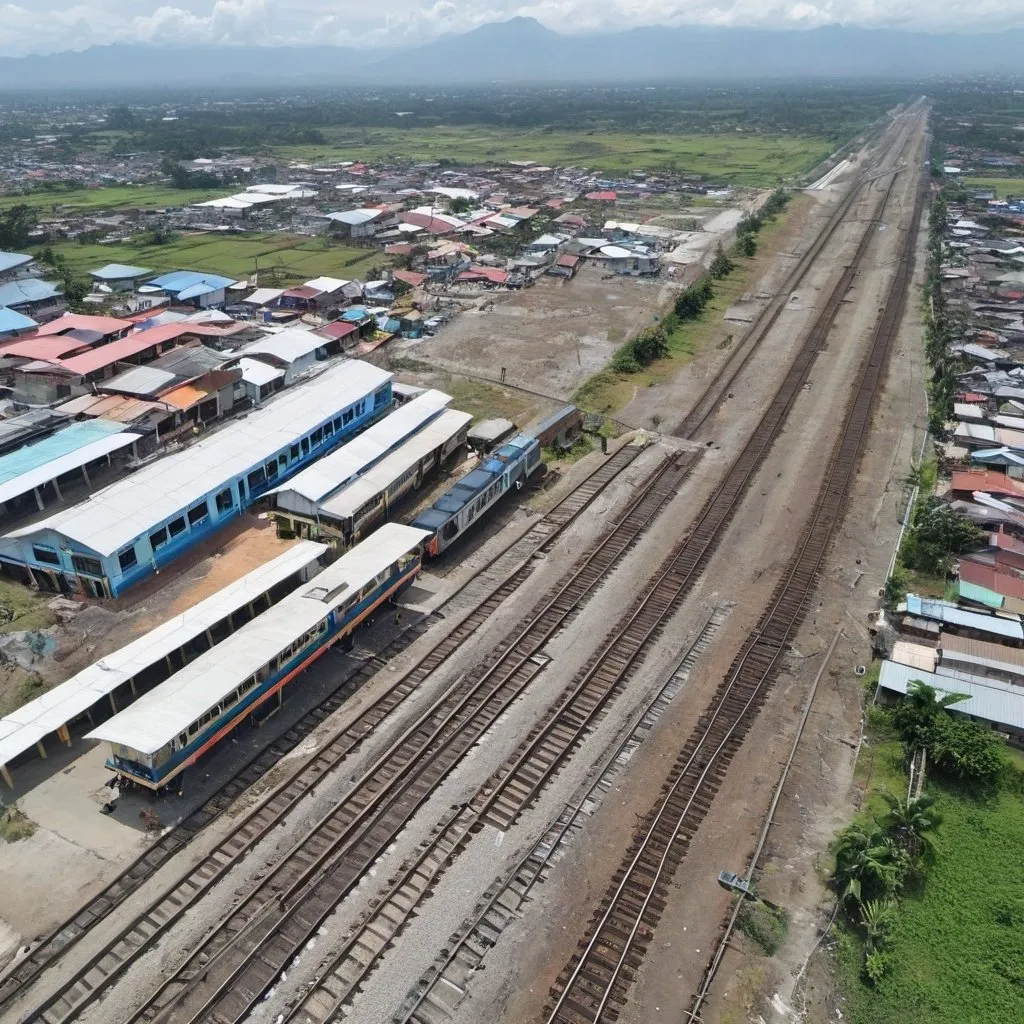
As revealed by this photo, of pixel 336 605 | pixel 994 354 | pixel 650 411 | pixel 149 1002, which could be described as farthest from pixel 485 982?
pixel 994 354

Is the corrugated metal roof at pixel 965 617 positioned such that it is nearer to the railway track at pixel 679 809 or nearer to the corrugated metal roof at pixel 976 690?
the corrugated metal roof at pixel 976 690

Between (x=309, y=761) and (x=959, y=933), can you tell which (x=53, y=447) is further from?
(x=959, y=933)

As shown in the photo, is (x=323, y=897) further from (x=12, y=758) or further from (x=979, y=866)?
(x=979, y=866)

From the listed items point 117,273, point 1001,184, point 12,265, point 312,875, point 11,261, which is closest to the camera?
point 312,875

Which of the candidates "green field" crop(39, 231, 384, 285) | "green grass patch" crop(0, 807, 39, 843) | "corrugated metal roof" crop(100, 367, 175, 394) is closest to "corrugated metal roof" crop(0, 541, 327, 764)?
"green grass patch" crop(0, 807, 39, 843)

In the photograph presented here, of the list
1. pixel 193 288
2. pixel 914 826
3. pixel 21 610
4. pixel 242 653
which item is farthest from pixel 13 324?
pixel 914 826
